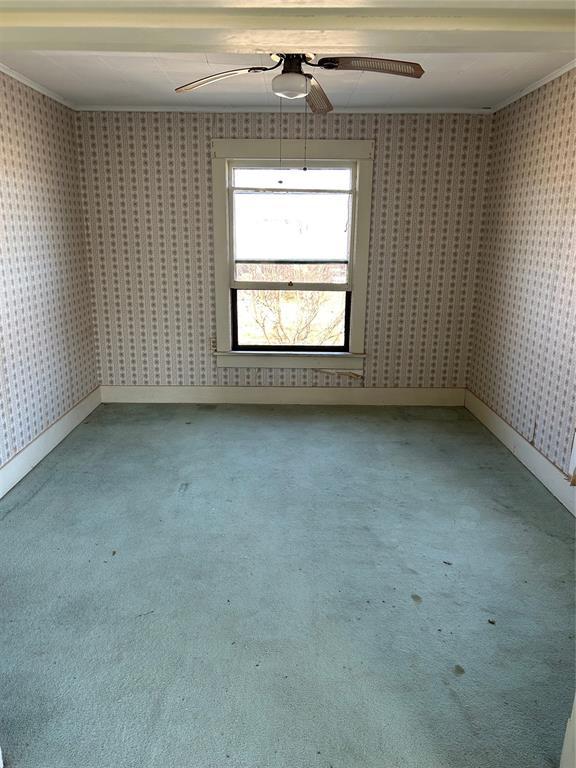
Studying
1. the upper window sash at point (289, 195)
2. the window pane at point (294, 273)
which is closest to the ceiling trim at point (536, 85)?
the upper window sash at point (289, 195)

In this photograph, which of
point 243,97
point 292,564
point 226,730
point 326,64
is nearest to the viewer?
point 226,730

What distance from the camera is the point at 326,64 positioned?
99.7 inches

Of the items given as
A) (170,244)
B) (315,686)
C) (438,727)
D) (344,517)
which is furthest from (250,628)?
(170,244)

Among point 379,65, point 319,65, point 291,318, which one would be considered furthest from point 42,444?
point 379,65

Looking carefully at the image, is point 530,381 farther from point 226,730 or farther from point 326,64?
point 226,730

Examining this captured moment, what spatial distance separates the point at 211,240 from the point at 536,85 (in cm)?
267

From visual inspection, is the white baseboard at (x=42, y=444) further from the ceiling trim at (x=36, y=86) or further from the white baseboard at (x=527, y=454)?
the white baseboard at (x=527, y=454)

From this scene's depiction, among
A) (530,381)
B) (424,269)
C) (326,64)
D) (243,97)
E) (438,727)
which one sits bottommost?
(438,727)

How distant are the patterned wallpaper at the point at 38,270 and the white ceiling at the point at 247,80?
300 mm

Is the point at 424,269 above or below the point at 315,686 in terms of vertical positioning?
above

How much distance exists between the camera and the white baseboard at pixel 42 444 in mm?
3467

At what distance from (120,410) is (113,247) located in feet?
4.68

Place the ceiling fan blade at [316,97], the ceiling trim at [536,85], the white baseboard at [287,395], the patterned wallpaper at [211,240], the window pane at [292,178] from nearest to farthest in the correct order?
the ceiling fan blade at [316,97] < the ceiling trim at [536,85] < the patterned wallpaper at [211,240] < the window pane at [292,178] < the white baseboard at [287,395]

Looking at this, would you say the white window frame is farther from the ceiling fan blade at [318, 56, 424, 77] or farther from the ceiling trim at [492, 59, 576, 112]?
the ceiling fan blade at [318, 56, 424, 77]
